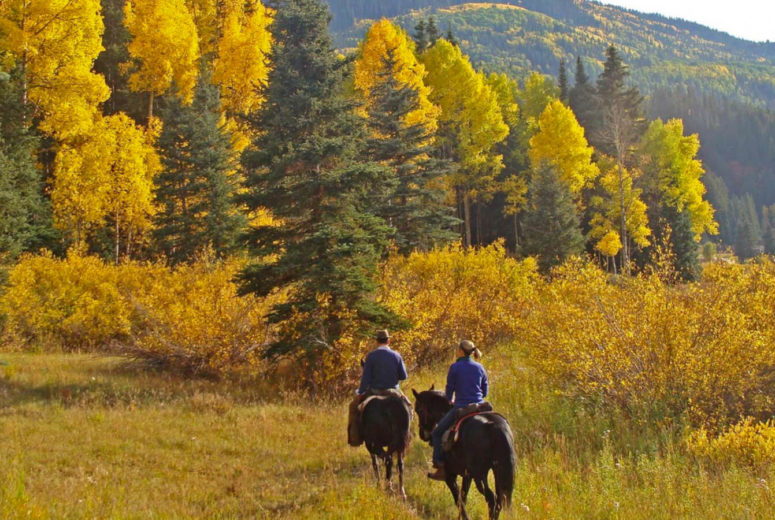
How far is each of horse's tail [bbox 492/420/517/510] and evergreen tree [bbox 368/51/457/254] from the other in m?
17.4

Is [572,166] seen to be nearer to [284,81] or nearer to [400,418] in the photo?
[284,81]

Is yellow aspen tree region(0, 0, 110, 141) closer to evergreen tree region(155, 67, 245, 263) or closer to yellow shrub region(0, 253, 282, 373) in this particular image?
evergreen tree region(155, 67, 245, 263)

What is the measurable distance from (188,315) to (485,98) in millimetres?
28363

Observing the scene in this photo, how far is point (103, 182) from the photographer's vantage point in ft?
77.7

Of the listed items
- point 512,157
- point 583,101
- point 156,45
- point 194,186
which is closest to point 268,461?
point 194,186

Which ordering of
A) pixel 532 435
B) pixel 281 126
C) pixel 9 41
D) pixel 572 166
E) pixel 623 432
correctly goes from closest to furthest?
pixel 623 432, pixel 532 435, pixel 281 126, pixel 9 41, pixel 572 166

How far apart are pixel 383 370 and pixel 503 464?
111 inches

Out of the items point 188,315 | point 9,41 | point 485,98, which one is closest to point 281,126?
point 188,315

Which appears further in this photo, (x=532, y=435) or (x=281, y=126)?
(x=281, y=126)

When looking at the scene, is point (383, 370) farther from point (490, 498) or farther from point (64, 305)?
point (64, 305)

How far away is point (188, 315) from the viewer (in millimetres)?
14641

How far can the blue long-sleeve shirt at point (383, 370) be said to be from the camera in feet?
28.8

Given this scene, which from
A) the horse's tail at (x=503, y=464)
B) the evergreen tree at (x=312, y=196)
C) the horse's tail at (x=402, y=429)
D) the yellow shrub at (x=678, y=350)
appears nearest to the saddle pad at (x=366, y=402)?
the horse's tail at (x=402, y=429)

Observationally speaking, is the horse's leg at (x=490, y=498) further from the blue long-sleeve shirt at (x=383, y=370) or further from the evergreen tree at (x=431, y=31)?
the evergreen tree at (x=431, y=31)
